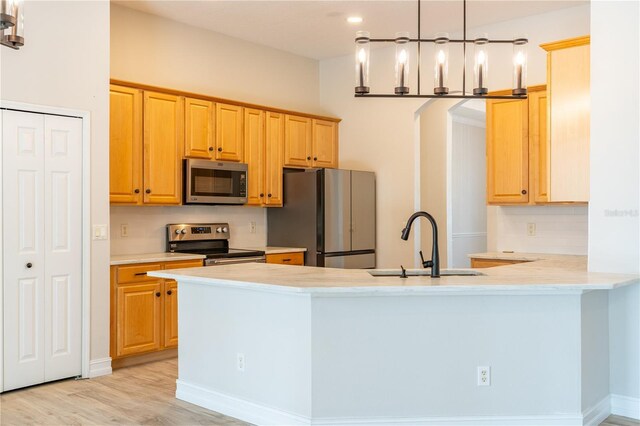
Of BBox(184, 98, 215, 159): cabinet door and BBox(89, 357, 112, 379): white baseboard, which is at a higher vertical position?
BBox(184, 98, 215, 159): cabinet door

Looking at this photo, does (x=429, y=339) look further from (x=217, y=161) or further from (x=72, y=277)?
(x=217, y=161)

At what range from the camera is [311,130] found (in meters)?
7.02

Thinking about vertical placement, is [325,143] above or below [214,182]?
above

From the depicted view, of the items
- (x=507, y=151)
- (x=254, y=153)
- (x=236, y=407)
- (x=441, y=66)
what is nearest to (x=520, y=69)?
(x=441, y=66)

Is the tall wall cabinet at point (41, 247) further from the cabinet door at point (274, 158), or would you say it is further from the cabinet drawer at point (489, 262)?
the cabinet drawer at point (489, 262)

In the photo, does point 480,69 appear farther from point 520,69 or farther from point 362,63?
point 362,63

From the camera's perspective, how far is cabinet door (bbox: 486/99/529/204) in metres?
5.61

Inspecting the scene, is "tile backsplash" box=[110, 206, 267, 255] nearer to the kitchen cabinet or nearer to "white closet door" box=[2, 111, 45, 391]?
the kitchen cabinet

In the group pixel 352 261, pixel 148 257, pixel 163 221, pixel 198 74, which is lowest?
pixel 352 261

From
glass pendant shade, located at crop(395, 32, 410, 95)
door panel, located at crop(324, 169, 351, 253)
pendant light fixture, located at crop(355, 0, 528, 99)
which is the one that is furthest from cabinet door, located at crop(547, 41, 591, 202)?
door panel, located at crop(324, 169, 351, 253)

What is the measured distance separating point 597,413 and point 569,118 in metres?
2.07

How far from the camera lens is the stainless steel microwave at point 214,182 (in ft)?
18.8

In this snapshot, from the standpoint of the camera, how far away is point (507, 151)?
5715mm

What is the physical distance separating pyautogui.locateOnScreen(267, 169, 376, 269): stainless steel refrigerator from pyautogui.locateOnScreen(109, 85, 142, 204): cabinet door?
178cm
